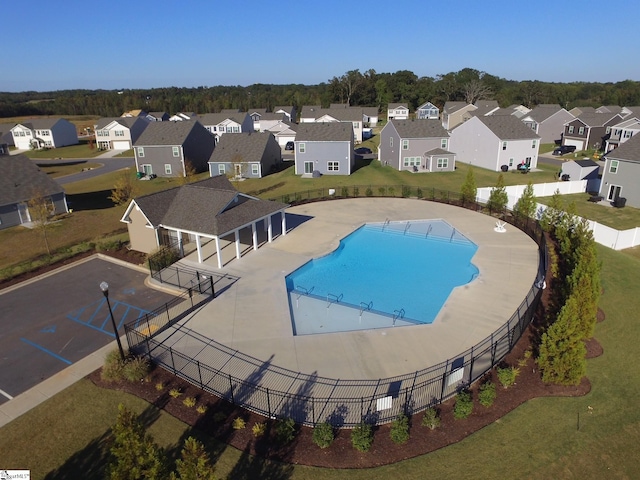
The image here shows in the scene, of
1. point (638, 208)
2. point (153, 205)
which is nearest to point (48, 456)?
point (153, 205)

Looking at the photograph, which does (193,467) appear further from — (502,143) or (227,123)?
(227,123)

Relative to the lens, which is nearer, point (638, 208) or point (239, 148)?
point (638, 208)

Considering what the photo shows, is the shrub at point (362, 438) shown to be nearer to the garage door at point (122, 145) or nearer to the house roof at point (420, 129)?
the house roof at point (420, 129)

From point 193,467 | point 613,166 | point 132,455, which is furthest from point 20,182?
point 613,166

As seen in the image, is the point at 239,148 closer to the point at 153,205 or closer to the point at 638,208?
the point at 153,205

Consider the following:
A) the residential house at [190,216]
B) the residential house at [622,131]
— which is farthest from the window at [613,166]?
the residential house at [190,216]
